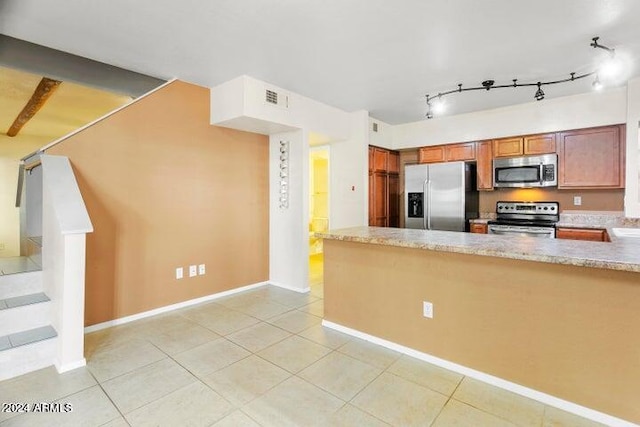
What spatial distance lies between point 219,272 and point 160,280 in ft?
2.40

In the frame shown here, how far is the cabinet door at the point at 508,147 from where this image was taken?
461cm

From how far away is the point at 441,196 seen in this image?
4.95 meters

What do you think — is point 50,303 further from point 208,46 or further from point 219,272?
point 208,46

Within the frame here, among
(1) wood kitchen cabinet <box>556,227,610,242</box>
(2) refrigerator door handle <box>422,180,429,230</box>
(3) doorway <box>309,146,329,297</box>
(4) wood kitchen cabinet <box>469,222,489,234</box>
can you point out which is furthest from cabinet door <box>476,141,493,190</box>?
(3) doorway <box>309,146,329,297</box>

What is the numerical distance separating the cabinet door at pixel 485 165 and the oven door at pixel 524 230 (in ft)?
2.39

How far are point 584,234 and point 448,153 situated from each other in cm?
217

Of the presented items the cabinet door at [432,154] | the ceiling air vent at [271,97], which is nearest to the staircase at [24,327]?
the ceiling air vent at [271,97]

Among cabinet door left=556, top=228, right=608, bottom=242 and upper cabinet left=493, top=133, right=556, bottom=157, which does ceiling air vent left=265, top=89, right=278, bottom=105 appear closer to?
upper cabinet left=493, top=133, right=556, bottom=157

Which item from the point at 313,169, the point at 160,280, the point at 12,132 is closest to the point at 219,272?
the point at 160,280

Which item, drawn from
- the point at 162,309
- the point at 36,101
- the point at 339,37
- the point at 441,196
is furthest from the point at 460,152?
the point at 36,101

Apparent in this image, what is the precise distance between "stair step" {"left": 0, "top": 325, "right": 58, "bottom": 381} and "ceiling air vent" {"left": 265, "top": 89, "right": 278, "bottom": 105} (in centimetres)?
301

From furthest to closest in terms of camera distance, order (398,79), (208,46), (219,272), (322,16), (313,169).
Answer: (313,169)
(219,272)
(398,79)
(208,46)
(322,16)

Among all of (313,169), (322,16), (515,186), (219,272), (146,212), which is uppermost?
(322,16)

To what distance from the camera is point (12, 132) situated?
17.5ft
